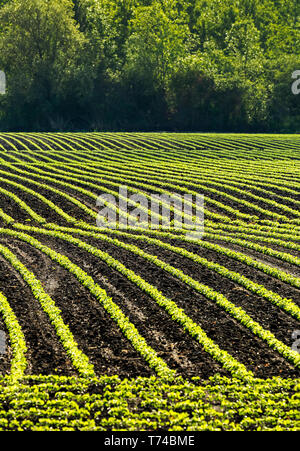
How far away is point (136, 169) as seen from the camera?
103 feet

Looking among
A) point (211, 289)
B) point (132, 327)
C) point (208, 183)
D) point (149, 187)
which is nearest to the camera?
point (132, 327)

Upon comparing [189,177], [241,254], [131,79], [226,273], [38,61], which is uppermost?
[38,61]

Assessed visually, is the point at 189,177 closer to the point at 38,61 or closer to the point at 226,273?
the point at 226,273

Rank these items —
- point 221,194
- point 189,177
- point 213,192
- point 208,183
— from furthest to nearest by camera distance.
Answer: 1. point 189,177
2. point 208,183
3. point 213,192
4. point 221,194

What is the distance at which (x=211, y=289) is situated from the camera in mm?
14125

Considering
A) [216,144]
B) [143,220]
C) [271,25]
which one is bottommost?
[143,220]

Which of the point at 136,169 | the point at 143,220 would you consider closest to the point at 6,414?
the point at 143,220

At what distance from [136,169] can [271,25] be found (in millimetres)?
61440

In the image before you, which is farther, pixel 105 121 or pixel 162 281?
pixel 105 121

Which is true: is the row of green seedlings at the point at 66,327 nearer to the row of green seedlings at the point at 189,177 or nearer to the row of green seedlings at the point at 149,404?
the row of green seedlings at the point at 149,404

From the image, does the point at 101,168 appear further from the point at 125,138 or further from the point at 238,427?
the point at 238,427

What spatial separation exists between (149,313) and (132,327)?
3.23 feet

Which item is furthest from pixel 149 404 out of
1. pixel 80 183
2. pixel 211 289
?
pixel 80 183

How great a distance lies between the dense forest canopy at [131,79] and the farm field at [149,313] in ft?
118
